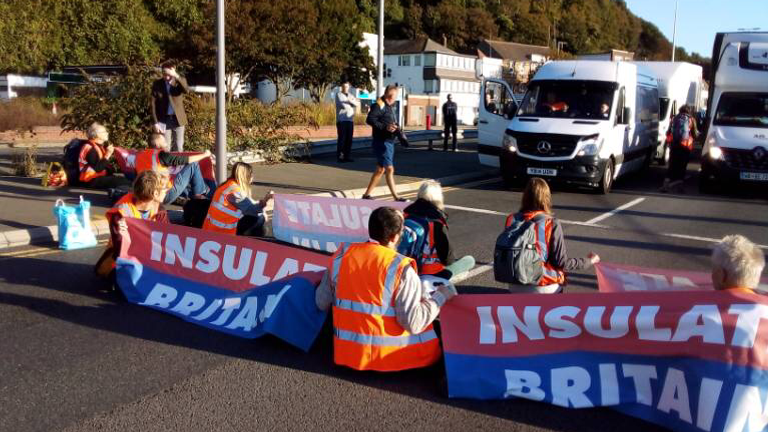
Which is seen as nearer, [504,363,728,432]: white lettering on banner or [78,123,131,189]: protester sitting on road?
[504,363,728,432]: white lettering on banner

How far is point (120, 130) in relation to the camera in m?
14.4

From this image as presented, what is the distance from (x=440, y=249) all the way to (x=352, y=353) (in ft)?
4.56

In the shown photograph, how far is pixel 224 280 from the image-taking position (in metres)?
6.32

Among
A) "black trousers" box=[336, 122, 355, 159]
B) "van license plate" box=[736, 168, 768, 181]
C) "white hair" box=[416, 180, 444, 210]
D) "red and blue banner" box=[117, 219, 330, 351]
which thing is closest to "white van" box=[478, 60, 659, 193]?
"van license plate" box=[736, 168, 768, 181]

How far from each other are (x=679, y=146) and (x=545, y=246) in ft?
38.1

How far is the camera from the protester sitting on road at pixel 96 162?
41.0ft

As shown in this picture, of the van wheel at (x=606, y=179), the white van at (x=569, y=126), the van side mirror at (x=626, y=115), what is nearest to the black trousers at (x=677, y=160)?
the white van at (x=569, y=126)

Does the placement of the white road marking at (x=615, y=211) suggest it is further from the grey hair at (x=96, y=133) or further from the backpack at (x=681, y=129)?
the grey hair at (x=96, y=133)

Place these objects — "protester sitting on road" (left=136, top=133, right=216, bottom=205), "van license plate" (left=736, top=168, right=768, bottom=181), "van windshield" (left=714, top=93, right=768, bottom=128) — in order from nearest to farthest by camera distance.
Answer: "protester sitting on road" (left=136, top=133, right=216, bottom=205) < "van license plate" (left=736, top=168, right=768, bottom=181) < "van windshield" (left=714, top=93, right=768, bottom=128)

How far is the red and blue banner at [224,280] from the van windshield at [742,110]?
1266 cm

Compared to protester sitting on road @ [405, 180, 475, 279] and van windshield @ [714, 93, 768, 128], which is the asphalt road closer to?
protester sitting on road @ [405, 180, 475, 279]

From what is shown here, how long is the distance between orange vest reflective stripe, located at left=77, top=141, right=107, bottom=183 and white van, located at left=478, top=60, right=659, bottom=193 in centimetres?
814

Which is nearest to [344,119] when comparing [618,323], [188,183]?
[188,183]

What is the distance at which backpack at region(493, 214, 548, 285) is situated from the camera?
5434 mm
